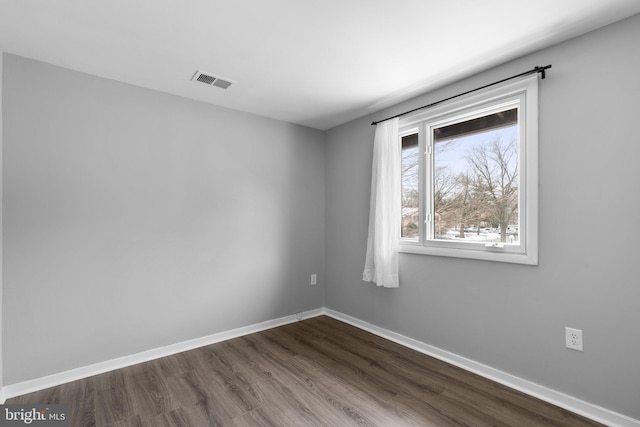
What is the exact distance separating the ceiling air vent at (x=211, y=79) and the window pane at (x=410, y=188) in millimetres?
1811

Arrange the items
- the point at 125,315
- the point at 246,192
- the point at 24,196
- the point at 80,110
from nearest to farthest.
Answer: the point at 24,196
the point at 80,110
the point at 125,315
the point at 246,192

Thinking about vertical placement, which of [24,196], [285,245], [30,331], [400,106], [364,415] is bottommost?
[364,415]

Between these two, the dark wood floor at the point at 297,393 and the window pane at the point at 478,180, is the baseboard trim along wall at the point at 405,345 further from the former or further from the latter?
the window pane at the point at 478,180

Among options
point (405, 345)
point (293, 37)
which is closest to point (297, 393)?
point (405, 345)

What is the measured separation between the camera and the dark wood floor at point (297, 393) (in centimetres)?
189

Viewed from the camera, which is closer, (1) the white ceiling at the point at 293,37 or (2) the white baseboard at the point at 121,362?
(1) the white ceiling at the point at 293,37

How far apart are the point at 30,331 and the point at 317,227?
9.16ft

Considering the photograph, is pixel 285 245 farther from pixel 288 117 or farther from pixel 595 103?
pixel 595 103

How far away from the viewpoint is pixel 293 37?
6.64 ft

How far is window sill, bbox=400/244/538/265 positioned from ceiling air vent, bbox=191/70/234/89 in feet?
7.33

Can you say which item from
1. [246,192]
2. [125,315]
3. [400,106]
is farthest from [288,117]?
[125,315]

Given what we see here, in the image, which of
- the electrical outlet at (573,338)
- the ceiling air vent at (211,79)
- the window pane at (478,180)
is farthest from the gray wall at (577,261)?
the ceiling air vent at (211,79)

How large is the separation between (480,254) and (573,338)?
0.75m

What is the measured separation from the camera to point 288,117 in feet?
11.6
